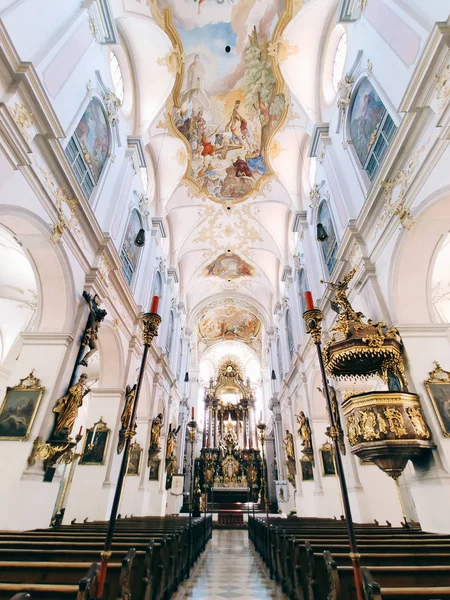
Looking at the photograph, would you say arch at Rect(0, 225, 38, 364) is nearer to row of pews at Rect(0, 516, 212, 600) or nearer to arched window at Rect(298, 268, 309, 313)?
row of pews at Rect(0, 516, 212, 600)

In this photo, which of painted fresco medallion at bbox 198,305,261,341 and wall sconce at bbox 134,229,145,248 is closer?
wall sconce at bbox 134,229,145,248

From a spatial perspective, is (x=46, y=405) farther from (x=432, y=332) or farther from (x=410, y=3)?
(x=410, y=3)

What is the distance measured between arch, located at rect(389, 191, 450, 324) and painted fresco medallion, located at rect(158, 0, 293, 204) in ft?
27.1

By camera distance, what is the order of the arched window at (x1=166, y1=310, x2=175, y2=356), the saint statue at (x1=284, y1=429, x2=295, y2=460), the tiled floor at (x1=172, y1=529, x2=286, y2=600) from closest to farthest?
the tiled floor at (x1=172, y1=529, x2=286, y2=600) < the saint statue at (x1=284, y1=429, x2=295, y2=460) < the arched window at (x1=166, y1=310, x2=175, y2=356)

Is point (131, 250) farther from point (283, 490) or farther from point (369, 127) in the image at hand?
point (283, 490)

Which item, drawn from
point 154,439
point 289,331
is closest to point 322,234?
point 289,331

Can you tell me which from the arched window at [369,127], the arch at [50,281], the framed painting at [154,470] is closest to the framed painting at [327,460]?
the framed painting at [154,470]

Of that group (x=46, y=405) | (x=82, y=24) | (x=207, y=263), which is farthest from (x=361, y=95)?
(x=207, y=263)

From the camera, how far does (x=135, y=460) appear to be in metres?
10.7

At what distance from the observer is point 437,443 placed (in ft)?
15.6

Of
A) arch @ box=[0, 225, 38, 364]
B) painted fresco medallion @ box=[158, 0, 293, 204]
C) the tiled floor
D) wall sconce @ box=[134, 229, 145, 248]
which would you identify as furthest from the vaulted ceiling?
the tiled floor

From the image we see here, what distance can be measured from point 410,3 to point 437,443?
714 cm

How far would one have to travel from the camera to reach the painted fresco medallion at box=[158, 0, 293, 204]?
33.2 feet

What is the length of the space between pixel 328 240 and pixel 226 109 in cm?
683
